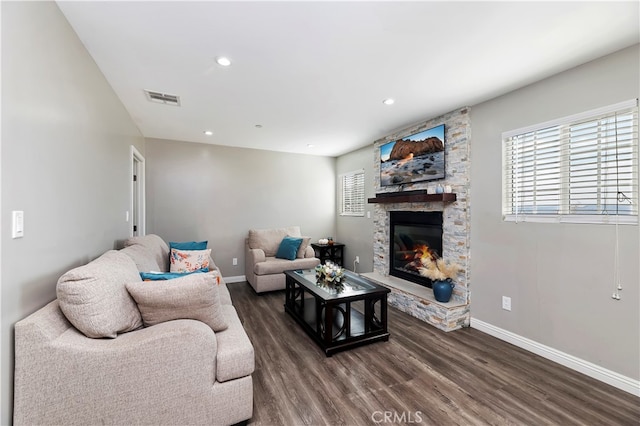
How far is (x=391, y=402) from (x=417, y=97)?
9.07 feet

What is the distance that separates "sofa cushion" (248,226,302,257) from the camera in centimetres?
482

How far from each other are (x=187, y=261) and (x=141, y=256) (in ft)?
3.10

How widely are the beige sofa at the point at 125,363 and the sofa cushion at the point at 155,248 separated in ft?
3.88

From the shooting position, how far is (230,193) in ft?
16.6

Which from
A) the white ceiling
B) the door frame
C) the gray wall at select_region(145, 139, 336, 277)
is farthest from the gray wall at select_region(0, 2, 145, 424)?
the gray wall at select_region(145, 139, 336, 277)

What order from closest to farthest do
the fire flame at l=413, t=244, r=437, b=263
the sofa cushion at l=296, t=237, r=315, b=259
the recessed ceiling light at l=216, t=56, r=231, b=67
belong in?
the recessed ceiling light at l=216, t=56, r=231, b=67 < the fire flame at l=413, t=244, r=437, b=263 < the sofa cushion at l=296, t=237, r=315, b=259

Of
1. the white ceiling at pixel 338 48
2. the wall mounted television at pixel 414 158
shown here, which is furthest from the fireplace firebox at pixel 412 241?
the white ceiling at pixel 338 48

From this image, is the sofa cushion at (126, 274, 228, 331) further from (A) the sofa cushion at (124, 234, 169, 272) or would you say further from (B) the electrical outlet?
(B) the electrical outlet

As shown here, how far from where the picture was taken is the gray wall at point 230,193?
4.58m

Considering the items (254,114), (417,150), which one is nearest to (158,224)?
(254,114)

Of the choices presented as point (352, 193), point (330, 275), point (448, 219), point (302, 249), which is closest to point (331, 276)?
point (330, 275)

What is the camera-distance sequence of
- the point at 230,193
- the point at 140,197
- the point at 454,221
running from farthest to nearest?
the point at 230,193 → the point at 140,197 → the point at 454,221

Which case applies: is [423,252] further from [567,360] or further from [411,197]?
[567,360]

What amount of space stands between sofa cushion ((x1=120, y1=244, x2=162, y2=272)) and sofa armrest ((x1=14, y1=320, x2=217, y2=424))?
87 cm
